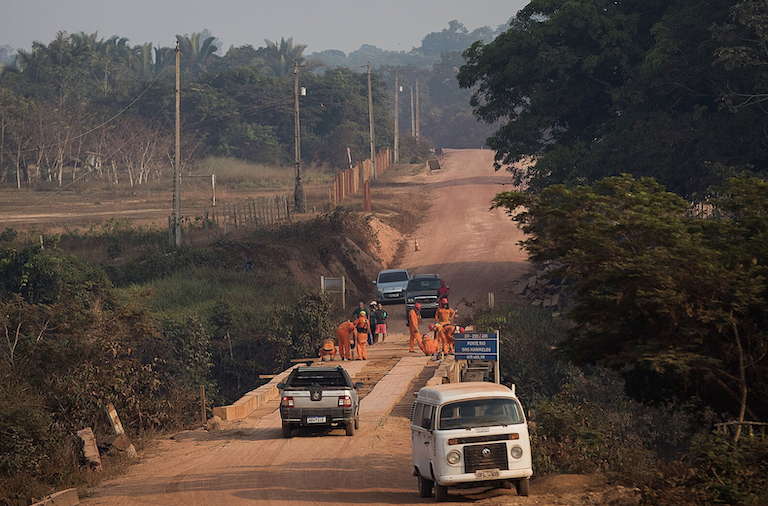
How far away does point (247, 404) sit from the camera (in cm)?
2498

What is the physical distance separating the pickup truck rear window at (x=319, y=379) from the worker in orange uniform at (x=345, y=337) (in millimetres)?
9692

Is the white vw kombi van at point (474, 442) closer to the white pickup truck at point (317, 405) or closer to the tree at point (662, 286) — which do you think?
the tree at point (662, 286)

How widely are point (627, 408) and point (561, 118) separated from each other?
60.4ft

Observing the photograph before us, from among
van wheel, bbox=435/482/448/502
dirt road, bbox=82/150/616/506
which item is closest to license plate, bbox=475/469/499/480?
dirt road, bbox=82/150/616/506

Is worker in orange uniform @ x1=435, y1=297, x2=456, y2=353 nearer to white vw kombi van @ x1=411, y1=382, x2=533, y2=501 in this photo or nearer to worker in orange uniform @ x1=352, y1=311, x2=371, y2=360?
worker in orange uniform @ x1=352, y1=311, x2=371, y2=360

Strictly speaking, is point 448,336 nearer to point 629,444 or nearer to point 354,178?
point 629,444

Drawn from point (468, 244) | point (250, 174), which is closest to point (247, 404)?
point (468, 244)

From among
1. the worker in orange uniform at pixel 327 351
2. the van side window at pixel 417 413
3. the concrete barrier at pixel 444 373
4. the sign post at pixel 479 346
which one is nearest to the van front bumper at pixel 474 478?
the van side window at pixel 417 413

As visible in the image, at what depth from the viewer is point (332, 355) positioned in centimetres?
3138

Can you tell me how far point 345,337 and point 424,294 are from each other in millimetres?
9211

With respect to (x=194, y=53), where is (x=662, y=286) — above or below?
below

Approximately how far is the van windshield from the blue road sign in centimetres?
666

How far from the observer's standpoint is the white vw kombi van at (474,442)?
45.2 ft

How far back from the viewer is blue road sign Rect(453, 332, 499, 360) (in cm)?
2102
